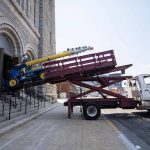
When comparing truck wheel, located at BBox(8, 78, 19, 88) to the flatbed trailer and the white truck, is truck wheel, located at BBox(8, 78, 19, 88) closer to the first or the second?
the flatbed trailer

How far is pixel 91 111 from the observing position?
13.9 metres

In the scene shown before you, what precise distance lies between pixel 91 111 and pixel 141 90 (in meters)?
3.33

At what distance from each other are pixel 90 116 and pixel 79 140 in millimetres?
5774

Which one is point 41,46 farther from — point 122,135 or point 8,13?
point 122,135

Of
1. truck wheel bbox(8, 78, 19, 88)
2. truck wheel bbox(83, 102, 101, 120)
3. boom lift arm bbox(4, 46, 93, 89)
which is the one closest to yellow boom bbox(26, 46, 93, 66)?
boom lift arm bbox(4, 46, 93, 89)

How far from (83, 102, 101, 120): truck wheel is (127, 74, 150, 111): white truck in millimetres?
2724

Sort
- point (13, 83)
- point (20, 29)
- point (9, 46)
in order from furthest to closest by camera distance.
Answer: point (20, 29), point (9, 46), point (13, 83)

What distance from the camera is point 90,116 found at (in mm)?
13727

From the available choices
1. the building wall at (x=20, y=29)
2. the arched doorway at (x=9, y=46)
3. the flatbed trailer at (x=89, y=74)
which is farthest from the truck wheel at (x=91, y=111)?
the building wall at (x=20, y=29)

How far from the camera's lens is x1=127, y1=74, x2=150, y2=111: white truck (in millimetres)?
14367

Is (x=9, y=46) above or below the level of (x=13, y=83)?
above

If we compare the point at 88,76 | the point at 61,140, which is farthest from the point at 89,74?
the point at 61,140

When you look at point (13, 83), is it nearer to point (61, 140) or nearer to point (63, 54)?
point (63, 54)

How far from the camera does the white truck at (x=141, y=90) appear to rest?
14.4m
